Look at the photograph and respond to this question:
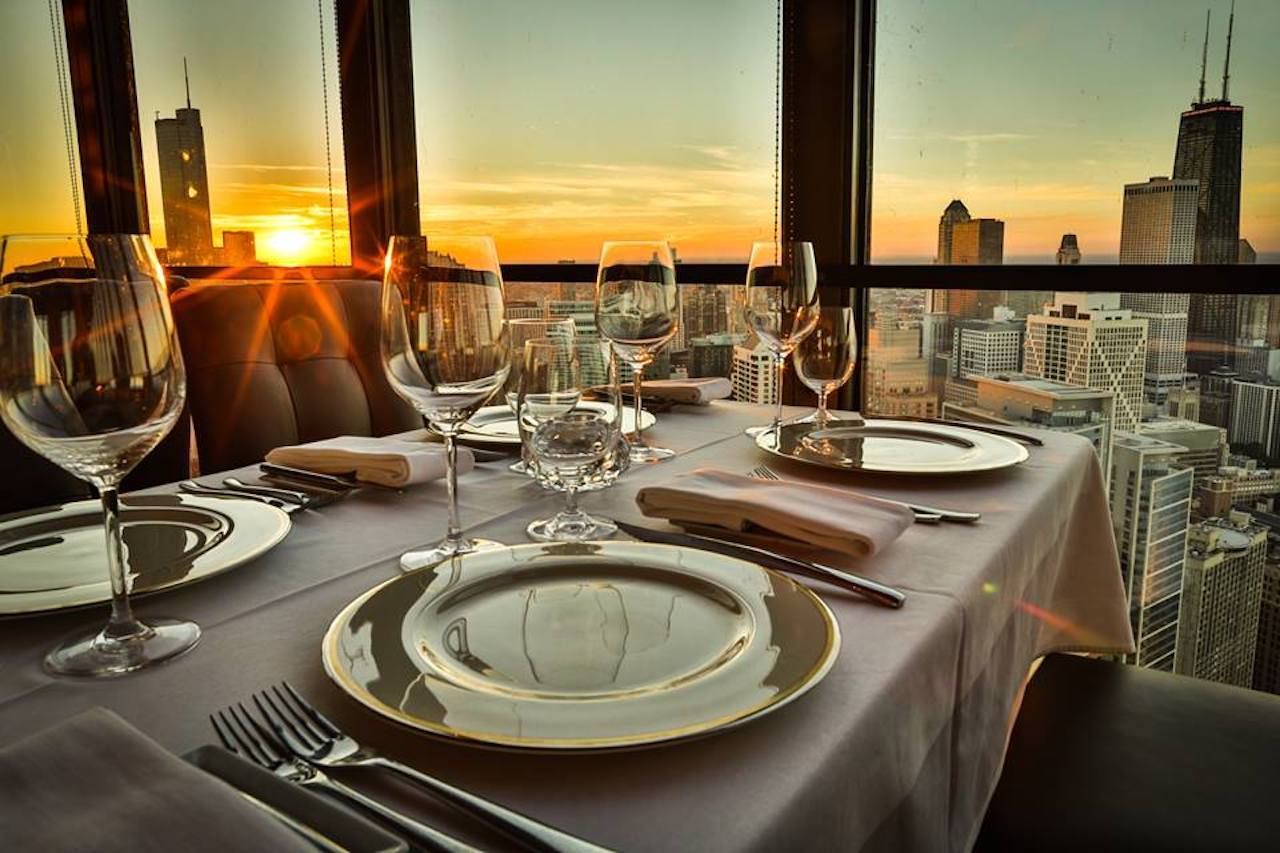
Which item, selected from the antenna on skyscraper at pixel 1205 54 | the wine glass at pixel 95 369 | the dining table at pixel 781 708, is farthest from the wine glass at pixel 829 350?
the antenna on skyscraper at pixel 1205 54

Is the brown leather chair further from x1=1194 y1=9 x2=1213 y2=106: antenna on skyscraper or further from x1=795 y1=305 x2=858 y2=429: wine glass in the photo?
x1=1194 y1=9 x2=1213 y2=106: antenna on skyscraper

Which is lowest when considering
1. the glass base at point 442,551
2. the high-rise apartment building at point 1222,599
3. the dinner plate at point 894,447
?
the high-rise apartment building at point 1222,599

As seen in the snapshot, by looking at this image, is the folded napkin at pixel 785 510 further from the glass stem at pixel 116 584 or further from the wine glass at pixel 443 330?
the glass stem at pixel 116 584

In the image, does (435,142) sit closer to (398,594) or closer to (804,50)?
(804,50)

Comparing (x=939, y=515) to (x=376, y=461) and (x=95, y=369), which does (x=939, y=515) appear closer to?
(x=376, y=461)

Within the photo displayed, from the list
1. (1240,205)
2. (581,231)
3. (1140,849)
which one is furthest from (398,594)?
(581,231)

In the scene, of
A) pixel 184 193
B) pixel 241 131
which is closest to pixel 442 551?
pixel 241 131
